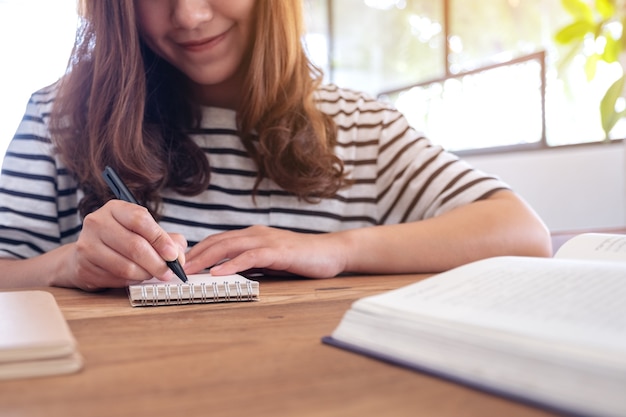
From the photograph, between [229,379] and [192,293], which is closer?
[229,379]

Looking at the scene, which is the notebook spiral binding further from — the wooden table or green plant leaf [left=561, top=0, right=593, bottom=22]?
green plant leaf [left=561, top=0, right=593, bottom=22]

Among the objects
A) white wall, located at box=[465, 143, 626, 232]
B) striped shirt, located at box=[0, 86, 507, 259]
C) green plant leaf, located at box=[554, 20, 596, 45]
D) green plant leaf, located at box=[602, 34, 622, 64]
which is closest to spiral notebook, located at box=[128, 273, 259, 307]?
striped shirt, located at box=[0, 86, 507, 259]

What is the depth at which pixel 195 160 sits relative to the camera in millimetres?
1262

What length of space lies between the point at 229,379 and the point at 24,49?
16.6 feet

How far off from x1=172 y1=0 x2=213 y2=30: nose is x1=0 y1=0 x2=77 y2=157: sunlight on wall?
414cm

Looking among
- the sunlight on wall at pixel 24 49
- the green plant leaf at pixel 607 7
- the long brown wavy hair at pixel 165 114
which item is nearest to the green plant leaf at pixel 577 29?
the green plant leaf at pixel 607 7

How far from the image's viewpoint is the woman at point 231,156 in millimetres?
1058

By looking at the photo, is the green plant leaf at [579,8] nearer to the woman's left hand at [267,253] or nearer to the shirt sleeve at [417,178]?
the shirt sleeve at [417,178]

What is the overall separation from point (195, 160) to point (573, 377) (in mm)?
981

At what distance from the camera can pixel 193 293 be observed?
2.34 ft

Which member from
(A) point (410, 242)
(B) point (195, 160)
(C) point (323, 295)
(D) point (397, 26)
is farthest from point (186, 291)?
(D) point (397, 26)

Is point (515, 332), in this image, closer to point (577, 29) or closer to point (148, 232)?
point (148, 232)

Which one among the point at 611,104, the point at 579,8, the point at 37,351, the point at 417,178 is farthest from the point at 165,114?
the point at 579,8

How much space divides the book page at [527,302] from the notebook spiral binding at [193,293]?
0.24 m
